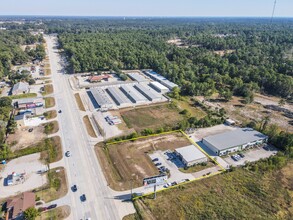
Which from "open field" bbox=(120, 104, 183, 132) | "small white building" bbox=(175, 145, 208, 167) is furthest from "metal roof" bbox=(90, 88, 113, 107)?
"small white building" bbox=(175, 145, 208, 167)

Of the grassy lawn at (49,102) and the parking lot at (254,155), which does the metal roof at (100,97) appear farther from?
the parking lot at (254,155)

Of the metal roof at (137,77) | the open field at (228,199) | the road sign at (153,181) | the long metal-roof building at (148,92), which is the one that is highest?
the metal roof at (137,77)

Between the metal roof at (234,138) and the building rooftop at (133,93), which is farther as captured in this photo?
the building rooftop at (133,93)

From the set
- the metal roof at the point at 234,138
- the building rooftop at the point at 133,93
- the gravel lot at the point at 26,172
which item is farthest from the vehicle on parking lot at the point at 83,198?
the building rooftop at the point at 133,93

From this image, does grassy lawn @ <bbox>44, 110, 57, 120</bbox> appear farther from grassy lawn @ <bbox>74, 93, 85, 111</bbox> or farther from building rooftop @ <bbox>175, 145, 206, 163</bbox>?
building rooftop @ <bbox>175, 145, 206, 163</bbox>

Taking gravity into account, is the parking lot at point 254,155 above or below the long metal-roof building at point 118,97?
below

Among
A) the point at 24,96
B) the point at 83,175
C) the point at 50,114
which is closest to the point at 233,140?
the point at 83,175

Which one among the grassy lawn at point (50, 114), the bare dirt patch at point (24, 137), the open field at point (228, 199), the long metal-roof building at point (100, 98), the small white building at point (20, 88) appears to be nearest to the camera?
the open field at point (228, 199)
